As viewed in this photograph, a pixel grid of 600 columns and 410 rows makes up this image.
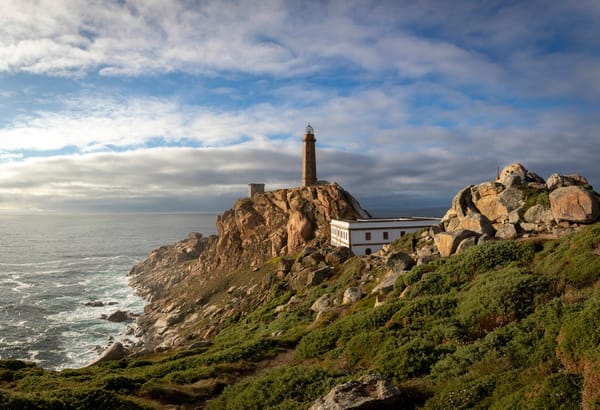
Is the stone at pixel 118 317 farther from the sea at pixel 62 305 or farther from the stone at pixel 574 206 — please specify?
the stone at pixel 574 206

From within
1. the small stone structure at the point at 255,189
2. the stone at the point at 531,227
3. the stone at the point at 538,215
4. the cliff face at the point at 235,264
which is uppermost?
the small stone structure at the point at 255,189

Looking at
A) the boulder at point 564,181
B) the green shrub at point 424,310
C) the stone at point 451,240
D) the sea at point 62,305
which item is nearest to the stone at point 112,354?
the green shrub at point 424,310

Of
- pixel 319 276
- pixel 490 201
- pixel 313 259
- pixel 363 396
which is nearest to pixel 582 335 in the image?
pixel 363 396

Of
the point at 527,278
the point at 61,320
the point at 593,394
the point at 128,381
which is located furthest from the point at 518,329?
the point at 61,320

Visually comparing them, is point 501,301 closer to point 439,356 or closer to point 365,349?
point 439,356

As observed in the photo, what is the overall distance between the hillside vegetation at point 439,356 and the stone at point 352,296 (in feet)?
10.4

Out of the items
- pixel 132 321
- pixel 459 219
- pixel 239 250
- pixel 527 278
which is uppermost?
pixel 459 219

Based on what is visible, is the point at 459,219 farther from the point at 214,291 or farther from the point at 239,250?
the point at 239,250

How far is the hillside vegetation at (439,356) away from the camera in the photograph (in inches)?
341

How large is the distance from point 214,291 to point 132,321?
552 inches

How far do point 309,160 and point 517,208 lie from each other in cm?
5436

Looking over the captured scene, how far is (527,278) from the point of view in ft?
49.1

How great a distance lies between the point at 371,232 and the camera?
52344 millimetres

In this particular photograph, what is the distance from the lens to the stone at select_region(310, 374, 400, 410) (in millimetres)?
8852
